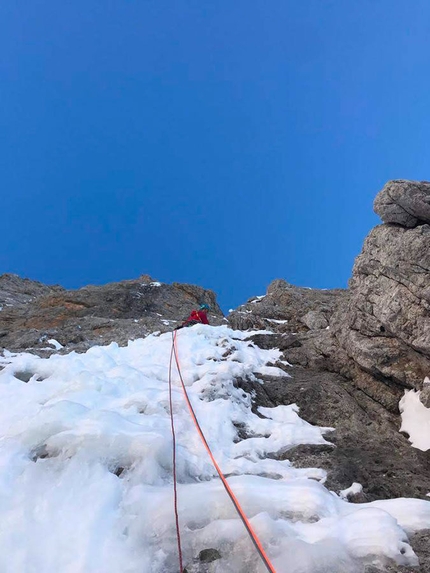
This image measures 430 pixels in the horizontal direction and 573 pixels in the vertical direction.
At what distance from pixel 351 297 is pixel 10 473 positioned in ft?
36.4

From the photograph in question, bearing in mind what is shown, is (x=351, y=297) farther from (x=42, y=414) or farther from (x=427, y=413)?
(x=42, y=414)

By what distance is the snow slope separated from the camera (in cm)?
389

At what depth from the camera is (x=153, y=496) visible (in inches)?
191

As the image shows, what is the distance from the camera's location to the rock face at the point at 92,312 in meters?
16.4

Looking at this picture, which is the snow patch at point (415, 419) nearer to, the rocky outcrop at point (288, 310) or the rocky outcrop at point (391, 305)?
the rocky outcrop at point (391, 305)

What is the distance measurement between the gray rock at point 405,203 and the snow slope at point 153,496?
814 cm

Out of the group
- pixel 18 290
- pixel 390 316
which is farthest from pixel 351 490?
pixel 18 290

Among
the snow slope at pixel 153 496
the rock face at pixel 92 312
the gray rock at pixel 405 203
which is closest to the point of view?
the snow slope at pixel 153 496

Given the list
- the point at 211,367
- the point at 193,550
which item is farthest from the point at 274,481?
the point at 211,367

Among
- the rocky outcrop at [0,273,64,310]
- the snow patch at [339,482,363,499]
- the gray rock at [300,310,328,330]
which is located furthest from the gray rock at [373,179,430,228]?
the rocky outcrop at [0,273,64,310]

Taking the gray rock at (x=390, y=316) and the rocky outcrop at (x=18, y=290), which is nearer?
the gray rock at (x=390, y=316)

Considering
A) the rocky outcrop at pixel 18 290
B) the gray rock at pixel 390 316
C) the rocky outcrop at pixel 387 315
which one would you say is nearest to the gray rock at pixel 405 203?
the rocky outcrop at pixel 387 315

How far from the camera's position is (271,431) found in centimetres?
789

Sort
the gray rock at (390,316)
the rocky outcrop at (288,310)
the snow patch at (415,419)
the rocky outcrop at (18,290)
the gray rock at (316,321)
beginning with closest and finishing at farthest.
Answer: the snow patch at (415,419) < the gray rock at (390,316) < the gray rock at (316,321) < the rocky outcrop at (288,310) < the rocky outcrop at (18,290)
